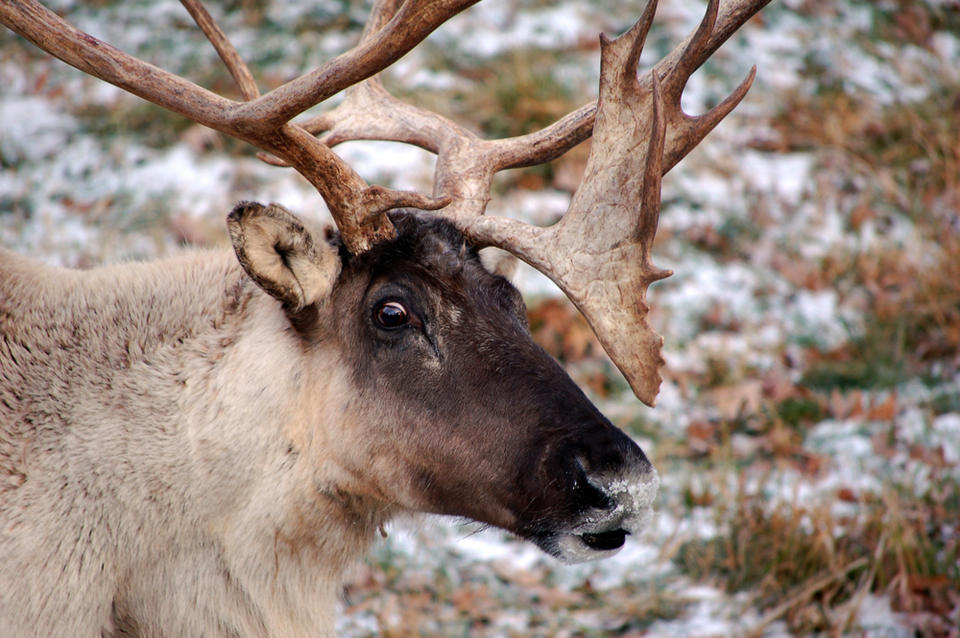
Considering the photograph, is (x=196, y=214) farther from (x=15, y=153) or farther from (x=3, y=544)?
(x=3, y=544)

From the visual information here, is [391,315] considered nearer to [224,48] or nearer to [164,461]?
[164,461]

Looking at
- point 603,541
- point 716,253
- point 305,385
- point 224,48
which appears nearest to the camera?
point 603,541

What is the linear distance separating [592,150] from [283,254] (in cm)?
100

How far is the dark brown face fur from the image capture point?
279cm

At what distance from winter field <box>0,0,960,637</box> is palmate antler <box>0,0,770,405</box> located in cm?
95

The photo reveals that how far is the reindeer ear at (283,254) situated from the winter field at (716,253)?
0.90m

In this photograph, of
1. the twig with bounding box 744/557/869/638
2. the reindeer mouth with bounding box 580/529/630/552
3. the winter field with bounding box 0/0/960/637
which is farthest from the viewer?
the winter field with bounding box 0/0/960/637

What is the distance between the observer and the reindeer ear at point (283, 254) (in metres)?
2.71

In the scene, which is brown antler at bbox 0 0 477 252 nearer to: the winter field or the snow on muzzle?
the snow on muzzle

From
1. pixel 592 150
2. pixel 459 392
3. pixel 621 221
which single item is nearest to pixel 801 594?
pixel 459 392

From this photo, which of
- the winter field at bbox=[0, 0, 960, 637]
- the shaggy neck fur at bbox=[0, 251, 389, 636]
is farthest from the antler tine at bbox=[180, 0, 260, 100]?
the winter field at bbox=[0, 0, 960, 637]

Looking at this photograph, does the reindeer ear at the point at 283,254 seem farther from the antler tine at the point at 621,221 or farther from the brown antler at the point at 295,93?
the antler tine at the point at 621,221

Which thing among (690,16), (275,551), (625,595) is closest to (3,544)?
(275,551)

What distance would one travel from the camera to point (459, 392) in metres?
2.92
